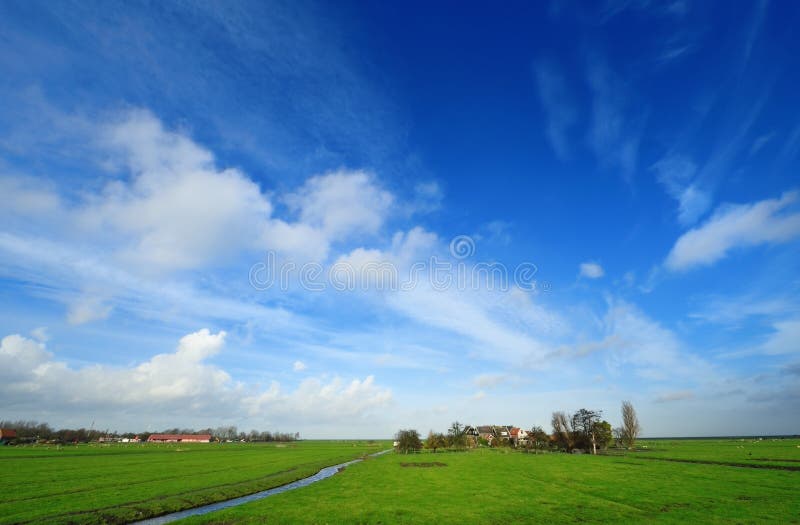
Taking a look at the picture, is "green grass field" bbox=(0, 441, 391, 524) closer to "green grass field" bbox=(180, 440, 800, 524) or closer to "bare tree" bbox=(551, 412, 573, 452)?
"green grass field" bbox=(180, 440, 800, 524)

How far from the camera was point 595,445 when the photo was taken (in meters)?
119

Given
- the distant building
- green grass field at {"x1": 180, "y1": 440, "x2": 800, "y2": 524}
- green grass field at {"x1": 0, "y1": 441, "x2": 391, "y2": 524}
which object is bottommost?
the distant building

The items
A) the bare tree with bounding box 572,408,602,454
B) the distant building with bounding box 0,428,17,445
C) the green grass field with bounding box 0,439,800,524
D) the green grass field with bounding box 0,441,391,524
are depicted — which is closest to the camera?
the green grass field with bounding box 0,439,800,524

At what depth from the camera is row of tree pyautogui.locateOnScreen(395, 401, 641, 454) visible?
122562mm

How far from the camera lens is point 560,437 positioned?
131m

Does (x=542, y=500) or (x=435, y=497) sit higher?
(x=542, y=500)

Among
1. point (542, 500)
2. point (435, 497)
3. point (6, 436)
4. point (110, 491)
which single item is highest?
point (542, 500)

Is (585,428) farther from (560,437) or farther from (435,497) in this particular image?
(435,497)

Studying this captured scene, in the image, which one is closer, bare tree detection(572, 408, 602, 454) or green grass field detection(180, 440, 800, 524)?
green grass field detection(180, 440, 800, 524)

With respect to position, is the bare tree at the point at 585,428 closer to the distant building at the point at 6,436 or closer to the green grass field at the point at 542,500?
the green grass field at the point at 542,500

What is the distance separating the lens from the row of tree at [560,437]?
402 feet

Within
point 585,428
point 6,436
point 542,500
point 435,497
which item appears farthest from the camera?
point 6,436

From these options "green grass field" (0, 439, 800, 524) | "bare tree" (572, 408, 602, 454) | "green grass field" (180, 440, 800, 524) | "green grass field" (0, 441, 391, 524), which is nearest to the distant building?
"green grass field" (0, 441, 391, 524)

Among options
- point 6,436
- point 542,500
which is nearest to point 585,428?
point 542,500
